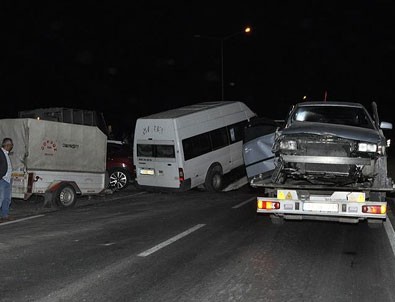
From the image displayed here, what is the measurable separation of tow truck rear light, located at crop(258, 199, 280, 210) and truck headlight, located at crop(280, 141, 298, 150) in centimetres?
96

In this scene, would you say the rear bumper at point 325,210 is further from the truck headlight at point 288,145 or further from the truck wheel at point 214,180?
the truck wheel at point 214,180

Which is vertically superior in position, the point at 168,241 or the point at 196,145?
the point at 196,145

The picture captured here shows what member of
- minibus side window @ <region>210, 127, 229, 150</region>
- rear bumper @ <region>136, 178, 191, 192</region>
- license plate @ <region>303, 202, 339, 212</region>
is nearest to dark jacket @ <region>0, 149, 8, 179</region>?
rear bumper @ <region>136, 178, 191, 192</region>

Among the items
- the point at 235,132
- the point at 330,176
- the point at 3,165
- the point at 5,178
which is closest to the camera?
the point at 330,176

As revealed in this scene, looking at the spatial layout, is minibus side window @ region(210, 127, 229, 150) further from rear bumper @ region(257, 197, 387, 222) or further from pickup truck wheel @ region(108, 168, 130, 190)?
rear bumper @ region(257, 197, 387, 222)

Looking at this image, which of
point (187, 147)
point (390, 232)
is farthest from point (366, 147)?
point (187, 147)

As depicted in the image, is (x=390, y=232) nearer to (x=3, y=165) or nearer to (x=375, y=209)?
(x=375, y=209)

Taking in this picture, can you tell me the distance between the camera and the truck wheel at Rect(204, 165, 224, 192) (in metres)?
15.8

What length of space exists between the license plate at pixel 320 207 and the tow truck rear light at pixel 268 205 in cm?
46

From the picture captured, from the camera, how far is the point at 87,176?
12938 millimetres

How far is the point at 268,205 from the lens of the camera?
8016mm

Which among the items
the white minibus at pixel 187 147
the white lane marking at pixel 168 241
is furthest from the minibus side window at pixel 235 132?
the white lane marking at pixel 168 241

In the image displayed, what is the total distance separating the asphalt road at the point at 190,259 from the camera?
17.3 feet

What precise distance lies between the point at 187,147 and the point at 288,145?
23.0 feet
